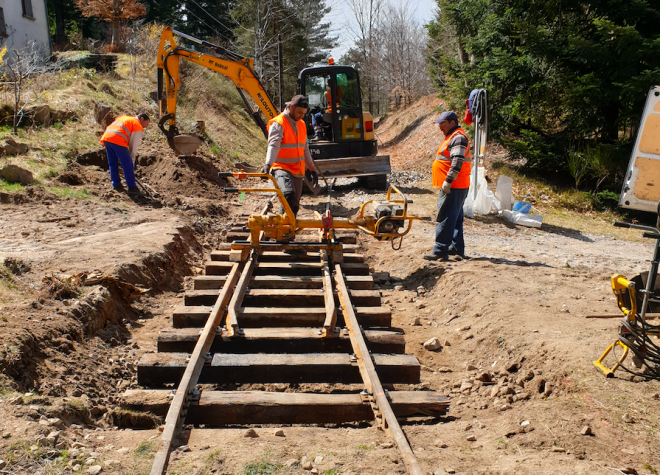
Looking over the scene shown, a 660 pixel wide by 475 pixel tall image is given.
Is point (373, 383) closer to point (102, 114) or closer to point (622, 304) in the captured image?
point (622, 304)

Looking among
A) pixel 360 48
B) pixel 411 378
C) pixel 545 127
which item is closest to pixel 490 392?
pixel 411 378

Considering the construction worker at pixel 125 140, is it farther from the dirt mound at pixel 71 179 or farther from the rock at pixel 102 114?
the rock at pixel 102 114

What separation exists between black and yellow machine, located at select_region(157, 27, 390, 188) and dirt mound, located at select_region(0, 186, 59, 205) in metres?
3.17

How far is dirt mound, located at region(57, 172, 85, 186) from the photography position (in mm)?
10092

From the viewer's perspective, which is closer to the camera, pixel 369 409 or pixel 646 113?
pixel 369 409

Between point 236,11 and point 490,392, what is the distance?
99.5 feet

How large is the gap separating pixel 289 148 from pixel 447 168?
211 centimetres

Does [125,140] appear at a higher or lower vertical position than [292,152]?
higher

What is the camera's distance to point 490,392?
13.2 ft

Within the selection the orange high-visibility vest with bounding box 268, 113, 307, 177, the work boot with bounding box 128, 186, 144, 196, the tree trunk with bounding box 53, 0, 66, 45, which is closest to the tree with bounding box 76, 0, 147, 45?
the tree trunk with bounding box 53, 0, 66, 45

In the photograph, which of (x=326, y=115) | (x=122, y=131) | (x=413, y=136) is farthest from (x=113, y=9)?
(x=122, y=131)

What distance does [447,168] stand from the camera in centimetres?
680

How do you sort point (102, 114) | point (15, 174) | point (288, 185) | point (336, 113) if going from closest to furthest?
point (288, 185) < point (15, 174) < point (336, 113) < point (102, 114)

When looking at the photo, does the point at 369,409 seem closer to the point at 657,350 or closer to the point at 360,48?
the point at 657,350
